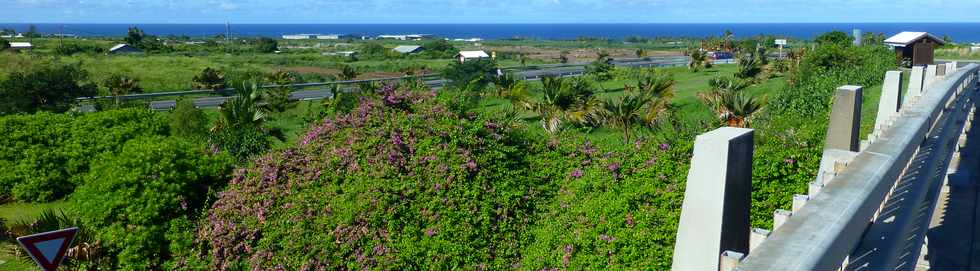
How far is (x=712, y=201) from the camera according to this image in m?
2.39

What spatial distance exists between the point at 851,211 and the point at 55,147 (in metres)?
14.9

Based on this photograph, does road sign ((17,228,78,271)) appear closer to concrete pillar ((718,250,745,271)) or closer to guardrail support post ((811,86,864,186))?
concrete pillar ((718,250,745,271))

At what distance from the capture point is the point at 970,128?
33.9 ft

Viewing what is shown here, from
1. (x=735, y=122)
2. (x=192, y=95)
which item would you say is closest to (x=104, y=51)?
(x=192, y=95)

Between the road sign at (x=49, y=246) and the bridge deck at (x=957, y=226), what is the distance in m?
6.25

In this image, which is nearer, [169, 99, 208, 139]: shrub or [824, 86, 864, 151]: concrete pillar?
[824, 86, 864, 151]: concrete pillar

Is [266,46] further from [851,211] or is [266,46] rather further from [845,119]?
[851,211]

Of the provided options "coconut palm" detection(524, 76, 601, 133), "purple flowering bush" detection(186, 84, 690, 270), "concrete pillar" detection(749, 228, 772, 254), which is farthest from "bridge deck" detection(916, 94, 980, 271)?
"coconut palm" detection(524, 76, 601, 133)

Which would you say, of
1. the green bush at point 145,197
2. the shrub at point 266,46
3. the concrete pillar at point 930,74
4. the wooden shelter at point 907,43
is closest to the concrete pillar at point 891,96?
the concrete pillar at point 930,74

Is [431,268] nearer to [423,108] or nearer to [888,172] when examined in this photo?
[423,108]

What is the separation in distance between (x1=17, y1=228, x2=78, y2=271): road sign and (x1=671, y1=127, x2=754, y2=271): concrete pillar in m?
5.05

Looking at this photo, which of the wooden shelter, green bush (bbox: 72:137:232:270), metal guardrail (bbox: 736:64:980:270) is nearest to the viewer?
metal guardrail (bbox: 736:64:980:270)

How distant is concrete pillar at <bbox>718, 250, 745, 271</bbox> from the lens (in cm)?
212

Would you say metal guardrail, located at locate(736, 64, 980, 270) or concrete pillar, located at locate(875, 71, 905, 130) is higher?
concrete pillar, located at locate(875, 71, 905, 130)
